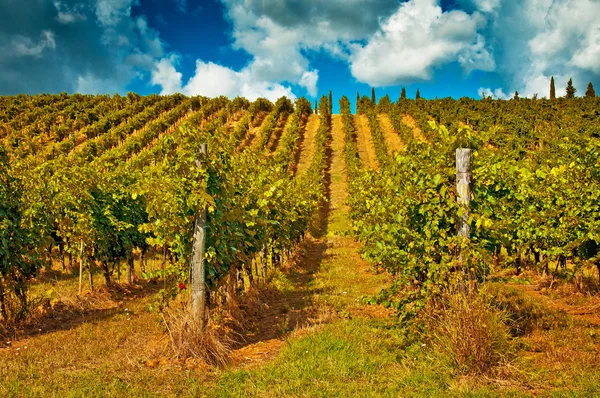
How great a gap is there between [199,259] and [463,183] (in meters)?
4.65

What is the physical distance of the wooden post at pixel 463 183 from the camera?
6250mm

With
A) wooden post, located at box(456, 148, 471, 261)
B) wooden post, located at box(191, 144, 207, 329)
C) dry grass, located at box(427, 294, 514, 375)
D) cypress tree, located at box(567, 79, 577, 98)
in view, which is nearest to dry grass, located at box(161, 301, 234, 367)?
wooden post, located at box(191, 144, 207, 329)

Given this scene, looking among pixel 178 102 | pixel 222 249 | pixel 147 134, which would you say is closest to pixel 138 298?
pixel 222 249

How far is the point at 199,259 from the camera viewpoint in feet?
22.9

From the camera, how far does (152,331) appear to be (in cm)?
830

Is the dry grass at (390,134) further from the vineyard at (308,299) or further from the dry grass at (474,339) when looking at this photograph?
the dry grass at (474,339)

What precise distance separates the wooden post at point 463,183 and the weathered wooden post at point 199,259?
4.29 m

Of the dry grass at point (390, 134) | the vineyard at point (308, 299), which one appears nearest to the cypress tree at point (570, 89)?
the dry grass at point (390, 134)

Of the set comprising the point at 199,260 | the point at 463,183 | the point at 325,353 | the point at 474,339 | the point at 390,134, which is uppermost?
the point at 390,134

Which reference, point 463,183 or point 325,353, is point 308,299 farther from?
point 463,183

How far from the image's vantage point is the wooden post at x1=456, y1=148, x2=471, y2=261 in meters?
6.25

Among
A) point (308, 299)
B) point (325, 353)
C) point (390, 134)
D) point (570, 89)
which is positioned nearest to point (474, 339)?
point (325, 353)

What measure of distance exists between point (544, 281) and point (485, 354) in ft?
29.4

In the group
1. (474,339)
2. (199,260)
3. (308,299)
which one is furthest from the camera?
(308,299)
